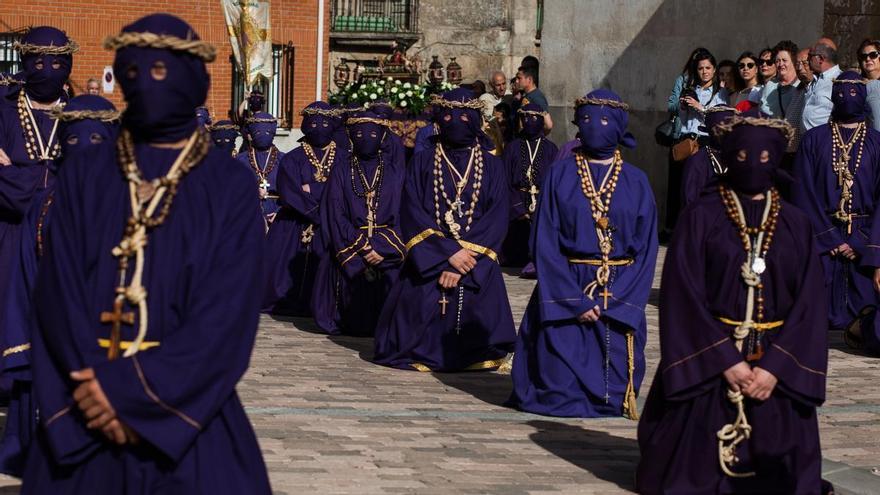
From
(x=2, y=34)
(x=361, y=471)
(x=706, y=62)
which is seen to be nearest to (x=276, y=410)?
(x=361, y=471)

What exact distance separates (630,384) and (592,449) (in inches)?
52.0

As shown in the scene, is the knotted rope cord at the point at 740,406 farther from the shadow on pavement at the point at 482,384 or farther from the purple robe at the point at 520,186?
the purple robe at the point at 520,186

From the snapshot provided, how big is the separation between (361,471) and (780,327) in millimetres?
2352

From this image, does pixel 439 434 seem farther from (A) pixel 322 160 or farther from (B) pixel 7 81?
(A) pixel 322 160

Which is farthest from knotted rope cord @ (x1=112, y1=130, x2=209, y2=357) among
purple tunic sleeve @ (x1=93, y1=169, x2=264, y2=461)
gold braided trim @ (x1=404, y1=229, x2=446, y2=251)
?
gold braided trim @ (x1=404, y1=229, x2=446, y2=251)

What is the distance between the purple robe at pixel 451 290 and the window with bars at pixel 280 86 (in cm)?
2324

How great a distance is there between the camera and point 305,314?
56.3ft

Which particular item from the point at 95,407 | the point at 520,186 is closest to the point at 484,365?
the point at 95,407

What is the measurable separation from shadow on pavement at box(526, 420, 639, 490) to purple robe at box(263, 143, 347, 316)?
6.52 metres

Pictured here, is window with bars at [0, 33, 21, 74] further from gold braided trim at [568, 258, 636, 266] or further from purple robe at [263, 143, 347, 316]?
gold braided trim at [568, 258, 636, 266]

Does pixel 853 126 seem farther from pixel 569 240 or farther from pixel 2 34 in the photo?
pixel 2 34

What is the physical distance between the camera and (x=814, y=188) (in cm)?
1519

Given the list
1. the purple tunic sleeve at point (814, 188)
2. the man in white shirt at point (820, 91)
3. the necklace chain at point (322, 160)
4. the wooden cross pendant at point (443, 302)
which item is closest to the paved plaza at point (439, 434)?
the wooden cross pendant at point (443, 302)

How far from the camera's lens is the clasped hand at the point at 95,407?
540cm
